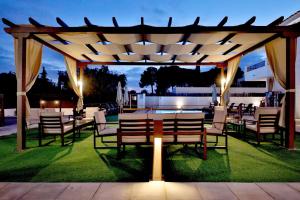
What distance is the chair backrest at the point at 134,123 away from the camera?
4516mm

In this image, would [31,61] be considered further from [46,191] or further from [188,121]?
[188,121]

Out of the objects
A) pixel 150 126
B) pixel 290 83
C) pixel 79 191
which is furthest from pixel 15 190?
pixel 290 83

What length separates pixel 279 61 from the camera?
6141mm

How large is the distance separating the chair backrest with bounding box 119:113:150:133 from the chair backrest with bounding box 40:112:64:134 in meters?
2.03

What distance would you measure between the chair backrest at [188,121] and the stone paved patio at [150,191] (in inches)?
59.0

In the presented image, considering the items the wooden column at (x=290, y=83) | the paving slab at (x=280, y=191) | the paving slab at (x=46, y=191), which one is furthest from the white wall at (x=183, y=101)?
the paving slab at (x=46, y=191)

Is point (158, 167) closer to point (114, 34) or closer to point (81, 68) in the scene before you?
point (114, 34)

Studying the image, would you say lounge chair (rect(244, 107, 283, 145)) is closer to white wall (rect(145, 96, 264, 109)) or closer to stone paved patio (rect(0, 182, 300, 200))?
stone paved patio (rect(0, 182, 300, 200))

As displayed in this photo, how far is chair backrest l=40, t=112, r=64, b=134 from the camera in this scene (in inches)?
225

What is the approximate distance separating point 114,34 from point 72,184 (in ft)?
13.0

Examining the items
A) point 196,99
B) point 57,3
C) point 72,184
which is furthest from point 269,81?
point 57,3

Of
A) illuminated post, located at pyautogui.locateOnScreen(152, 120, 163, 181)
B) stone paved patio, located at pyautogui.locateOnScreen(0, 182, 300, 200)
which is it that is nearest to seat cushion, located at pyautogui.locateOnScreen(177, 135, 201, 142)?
illuminated post, located at pyautogui.locateOnScreen(152, 120, 163, 181)

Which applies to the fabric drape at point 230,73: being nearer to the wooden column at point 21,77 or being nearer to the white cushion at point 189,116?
the white cushion at point 189,116

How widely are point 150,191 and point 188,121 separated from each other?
76.2 inches
